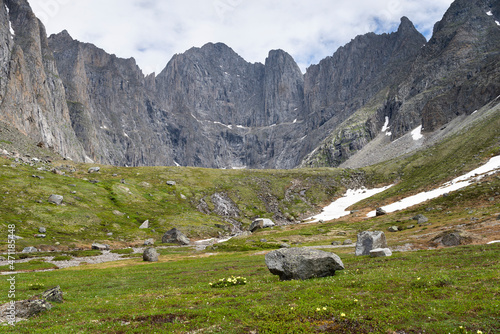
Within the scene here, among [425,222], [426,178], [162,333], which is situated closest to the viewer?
[162,333]

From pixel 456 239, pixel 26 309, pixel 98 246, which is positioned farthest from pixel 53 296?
pixel 98 246

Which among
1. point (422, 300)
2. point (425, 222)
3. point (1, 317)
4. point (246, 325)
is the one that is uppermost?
point (1, 317)

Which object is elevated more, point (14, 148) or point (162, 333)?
point (14, 148)

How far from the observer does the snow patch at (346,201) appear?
487 ft

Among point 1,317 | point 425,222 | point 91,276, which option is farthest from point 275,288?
point 425,222

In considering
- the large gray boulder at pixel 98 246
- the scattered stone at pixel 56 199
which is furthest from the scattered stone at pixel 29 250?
the scattered stone at pixel 56 199

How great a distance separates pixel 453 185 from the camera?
331ft

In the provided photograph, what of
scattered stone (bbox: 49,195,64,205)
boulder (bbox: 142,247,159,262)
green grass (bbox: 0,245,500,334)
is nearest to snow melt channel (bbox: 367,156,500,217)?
green grass (bbox: 0,245,500,334)

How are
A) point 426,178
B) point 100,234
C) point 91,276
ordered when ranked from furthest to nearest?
point 426,178
point 100,234
point 91,276

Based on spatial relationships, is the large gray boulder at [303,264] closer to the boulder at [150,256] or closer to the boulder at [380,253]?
the boulder at [380,253]

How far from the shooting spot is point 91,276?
43000mm

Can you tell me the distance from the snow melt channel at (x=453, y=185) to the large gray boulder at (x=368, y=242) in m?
68.0

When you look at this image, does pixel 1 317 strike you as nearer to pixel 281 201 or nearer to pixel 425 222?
pixel 425 222

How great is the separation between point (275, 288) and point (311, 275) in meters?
5.14
